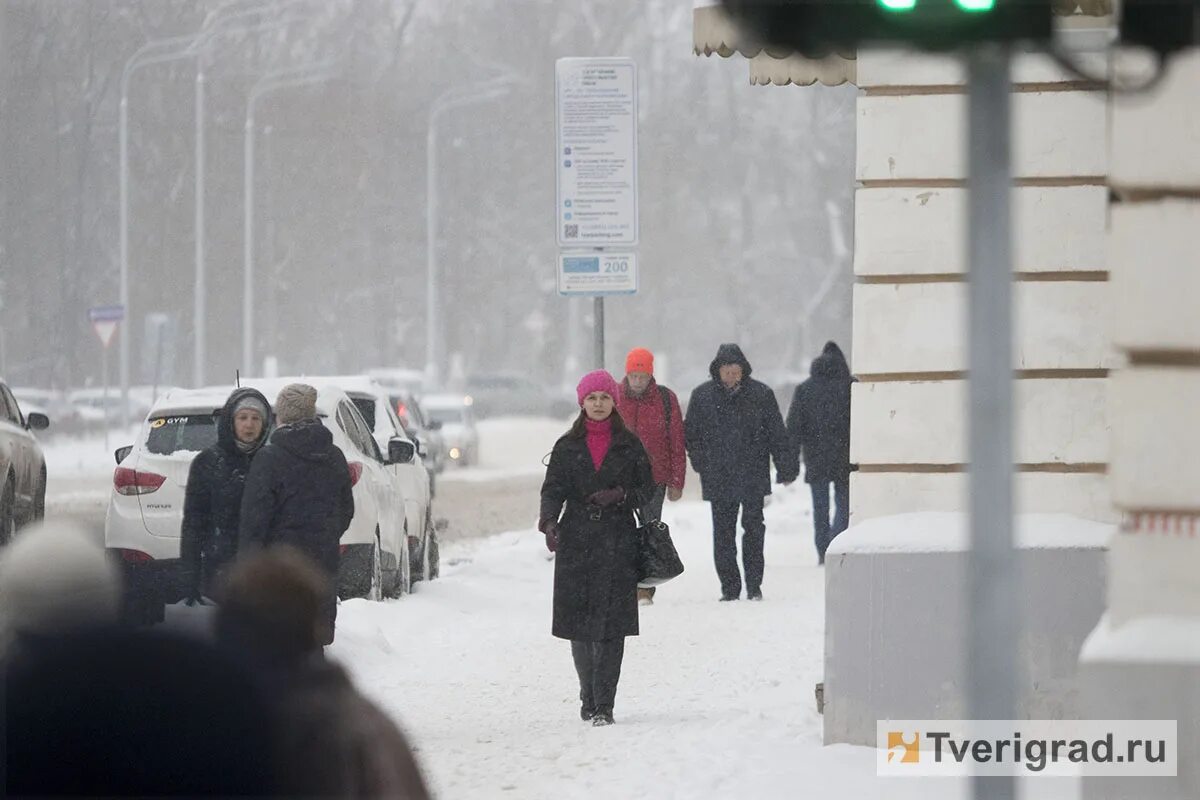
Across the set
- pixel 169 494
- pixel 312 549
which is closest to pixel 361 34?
pixel 169 494

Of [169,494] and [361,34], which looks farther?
[361,34]

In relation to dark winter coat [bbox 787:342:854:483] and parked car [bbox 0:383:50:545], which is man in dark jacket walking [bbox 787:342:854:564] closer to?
dark winter coat [bbox 787:342:854:483]

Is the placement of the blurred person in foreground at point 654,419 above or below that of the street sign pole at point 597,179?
below

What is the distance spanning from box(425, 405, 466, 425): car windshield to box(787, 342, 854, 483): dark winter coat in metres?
25.9

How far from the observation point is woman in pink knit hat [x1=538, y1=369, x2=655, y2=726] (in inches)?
389

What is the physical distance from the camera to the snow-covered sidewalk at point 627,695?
8367 millimetres

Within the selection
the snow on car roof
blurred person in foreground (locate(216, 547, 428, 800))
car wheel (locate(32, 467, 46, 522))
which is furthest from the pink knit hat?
the snow on car roof

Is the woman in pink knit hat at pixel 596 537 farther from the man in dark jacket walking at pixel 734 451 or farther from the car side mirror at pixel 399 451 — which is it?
the man in dark jacket walking at pixel 734 451

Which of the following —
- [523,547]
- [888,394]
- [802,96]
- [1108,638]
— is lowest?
[523,547]

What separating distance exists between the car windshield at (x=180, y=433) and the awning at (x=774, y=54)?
427cm

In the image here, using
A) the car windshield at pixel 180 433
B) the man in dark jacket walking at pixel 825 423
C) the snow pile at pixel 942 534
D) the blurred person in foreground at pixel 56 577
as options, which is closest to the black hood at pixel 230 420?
the snow pile at pixel 942 534

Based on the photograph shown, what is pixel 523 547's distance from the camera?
819 inches

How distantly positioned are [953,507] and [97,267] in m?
55.8

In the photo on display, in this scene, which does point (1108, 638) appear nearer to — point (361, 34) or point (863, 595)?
point (863, 595)
